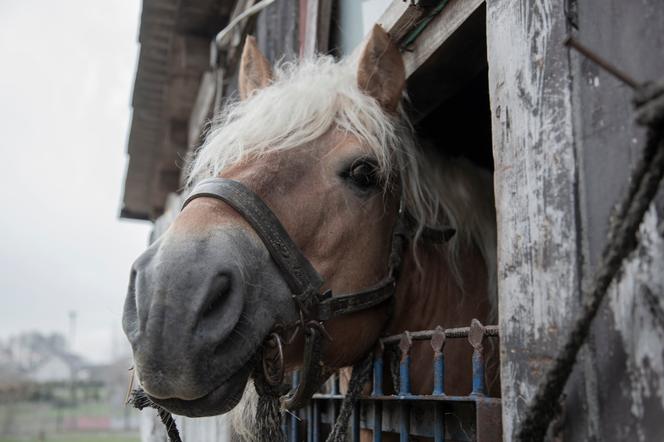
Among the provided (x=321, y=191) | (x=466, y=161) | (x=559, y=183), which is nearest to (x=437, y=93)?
(x=466, y=161)

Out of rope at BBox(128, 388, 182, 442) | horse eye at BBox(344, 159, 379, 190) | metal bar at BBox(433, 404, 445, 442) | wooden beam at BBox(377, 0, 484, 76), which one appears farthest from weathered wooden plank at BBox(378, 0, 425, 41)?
rope at BBox(128, 388, 182, 442)

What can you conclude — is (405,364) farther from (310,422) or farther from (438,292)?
(310,422)

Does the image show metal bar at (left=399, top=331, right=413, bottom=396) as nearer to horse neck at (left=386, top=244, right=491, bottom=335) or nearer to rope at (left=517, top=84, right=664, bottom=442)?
horse neck at (left=386, top=244, right=491, bottom=335)

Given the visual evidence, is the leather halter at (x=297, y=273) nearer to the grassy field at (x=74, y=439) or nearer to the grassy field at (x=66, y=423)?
the grassy field at (x=66, y=423)

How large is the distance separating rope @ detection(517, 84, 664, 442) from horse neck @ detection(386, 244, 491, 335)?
0.97m

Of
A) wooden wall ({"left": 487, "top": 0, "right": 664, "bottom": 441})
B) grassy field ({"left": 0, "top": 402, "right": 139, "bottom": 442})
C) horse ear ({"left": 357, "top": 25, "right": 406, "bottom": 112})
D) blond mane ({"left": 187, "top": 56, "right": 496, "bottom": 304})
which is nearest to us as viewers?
wooden wall ({"left": 487, "top": 0, "right": 664, "bottom": 441})

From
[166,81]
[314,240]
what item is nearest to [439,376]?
[314,240]

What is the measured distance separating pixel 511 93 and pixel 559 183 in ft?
0.80

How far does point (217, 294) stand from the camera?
1264mm

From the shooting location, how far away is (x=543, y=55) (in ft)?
3.63

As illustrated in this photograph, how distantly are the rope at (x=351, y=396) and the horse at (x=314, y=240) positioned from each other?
0.06 meters

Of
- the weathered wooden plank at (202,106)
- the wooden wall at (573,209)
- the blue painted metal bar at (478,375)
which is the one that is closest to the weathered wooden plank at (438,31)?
the wooden wall at (573,209)

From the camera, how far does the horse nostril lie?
48.8 inches

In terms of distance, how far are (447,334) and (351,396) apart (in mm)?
506
